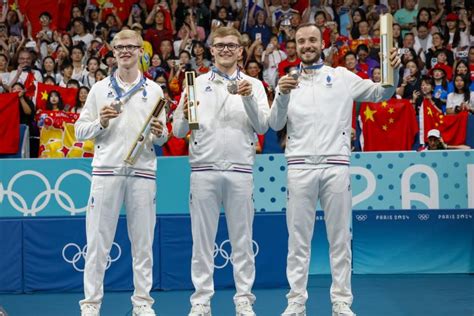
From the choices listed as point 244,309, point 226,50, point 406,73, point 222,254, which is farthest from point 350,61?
point 244,309

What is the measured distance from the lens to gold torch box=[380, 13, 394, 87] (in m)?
6.78

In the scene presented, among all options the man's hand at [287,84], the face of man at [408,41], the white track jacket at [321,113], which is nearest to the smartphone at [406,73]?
the face of man at [408,41]

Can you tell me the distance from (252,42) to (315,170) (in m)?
8.62

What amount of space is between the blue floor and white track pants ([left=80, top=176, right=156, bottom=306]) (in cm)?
96

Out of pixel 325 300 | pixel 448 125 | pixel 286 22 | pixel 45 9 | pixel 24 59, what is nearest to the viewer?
pixel 325 300

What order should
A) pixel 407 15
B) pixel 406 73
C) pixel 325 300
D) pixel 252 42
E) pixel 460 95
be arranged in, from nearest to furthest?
pixel 325 300 < pixel 460 95 < pixel 406 73 < pixel 252 42 < pixel 407 15

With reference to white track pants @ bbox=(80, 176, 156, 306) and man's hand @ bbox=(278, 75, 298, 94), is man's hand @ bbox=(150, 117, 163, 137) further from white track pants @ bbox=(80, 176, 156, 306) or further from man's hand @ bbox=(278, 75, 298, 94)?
man's hand @ bbox=(278, 75, 298, 94)

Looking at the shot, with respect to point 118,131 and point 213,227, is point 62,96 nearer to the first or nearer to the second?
point 118,131

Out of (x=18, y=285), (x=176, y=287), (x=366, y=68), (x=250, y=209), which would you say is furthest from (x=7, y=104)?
(x=250, y=209)

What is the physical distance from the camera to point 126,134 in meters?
7.23

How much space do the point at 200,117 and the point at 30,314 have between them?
2.72 m

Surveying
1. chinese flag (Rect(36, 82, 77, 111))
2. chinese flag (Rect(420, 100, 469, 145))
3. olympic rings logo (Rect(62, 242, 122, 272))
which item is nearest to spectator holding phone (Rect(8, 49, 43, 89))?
chinese flag (Rect(36, 82, 77, 111))

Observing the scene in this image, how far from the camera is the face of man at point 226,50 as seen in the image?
7.27 meters

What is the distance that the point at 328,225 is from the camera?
7129 millimetres
